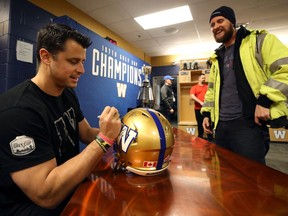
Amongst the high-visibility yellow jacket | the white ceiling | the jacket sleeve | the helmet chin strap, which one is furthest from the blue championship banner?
the jacket sleeve

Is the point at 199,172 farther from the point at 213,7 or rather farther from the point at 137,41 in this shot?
the point at 137,41

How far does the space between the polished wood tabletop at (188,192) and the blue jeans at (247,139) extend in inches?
17.6

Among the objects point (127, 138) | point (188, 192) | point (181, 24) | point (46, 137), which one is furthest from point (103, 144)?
point (181, 24)

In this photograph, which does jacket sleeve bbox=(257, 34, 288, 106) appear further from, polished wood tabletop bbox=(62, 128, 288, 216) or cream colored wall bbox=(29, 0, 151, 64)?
cream colored wall bbox=(29, 0, 151, 64)

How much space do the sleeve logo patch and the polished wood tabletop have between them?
0.20 meters

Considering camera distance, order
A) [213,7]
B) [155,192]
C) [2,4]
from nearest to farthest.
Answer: [155,192] < [2,4] < [213,7]

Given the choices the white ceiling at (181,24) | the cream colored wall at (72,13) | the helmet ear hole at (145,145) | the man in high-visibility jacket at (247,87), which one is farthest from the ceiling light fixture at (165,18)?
the helmet ear hole at (145,145)

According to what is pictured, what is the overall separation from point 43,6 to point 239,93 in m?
2.76

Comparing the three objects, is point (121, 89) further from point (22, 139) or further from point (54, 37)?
point (22, 139)

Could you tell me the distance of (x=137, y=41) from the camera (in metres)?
4.79

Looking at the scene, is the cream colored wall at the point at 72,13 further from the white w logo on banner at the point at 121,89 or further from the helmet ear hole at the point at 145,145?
the helmet ear hole at the point at 145,145

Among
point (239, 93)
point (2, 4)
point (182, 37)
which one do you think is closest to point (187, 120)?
point (182, 37)

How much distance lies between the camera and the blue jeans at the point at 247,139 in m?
1.11

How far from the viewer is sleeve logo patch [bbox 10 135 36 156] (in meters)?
0.55
